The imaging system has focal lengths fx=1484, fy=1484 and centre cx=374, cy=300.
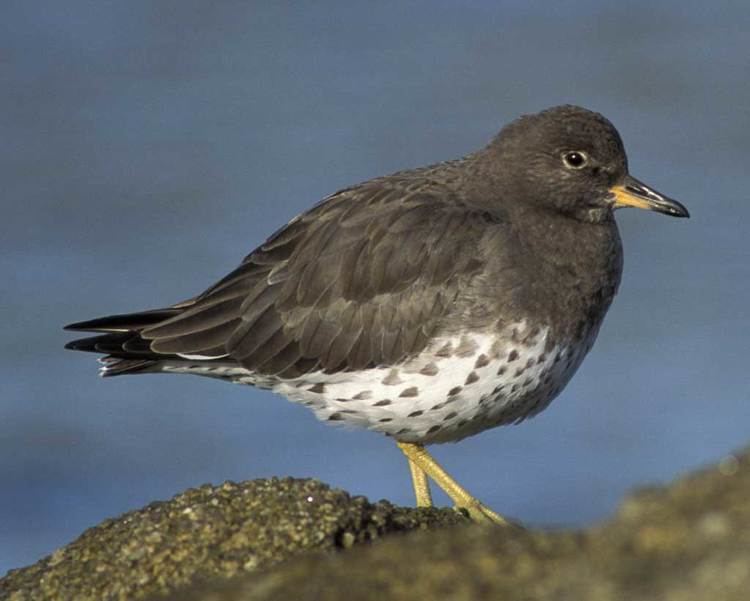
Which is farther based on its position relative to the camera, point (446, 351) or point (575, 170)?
point (575, 170)

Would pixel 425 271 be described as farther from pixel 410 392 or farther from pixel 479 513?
pixel 479 513

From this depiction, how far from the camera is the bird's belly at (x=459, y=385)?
826cm

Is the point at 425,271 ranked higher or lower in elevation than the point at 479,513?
higher

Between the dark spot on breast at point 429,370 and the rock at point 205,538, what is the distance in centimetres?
155

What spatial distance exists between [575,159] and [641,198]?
49 cm

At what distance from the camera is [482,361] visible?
8234 mm

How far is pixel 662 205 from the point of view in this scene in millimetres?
9227

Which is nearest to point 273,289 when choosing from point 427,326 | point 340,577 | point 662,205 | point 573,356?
point 427,326

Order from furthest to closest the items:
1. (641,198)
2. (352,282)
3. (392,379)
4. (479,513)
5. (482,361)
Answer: (641,198), (352,282), (392,379), (479,513), (482,361)

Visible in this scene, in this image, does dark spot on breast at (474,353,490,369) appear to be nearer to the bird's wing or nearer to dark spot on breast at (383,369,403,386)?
A: the bird's wing

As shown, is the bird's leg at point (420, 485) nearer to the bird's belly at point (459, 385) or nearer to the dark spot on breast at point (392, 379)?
the bird's belly at point (459, 385)

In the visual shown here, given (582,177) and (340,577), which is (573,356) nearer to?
(582,177)

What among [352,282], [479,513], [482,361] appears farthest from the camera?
[352,282]

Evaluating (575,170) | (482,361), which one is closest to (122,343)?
(482,361)
